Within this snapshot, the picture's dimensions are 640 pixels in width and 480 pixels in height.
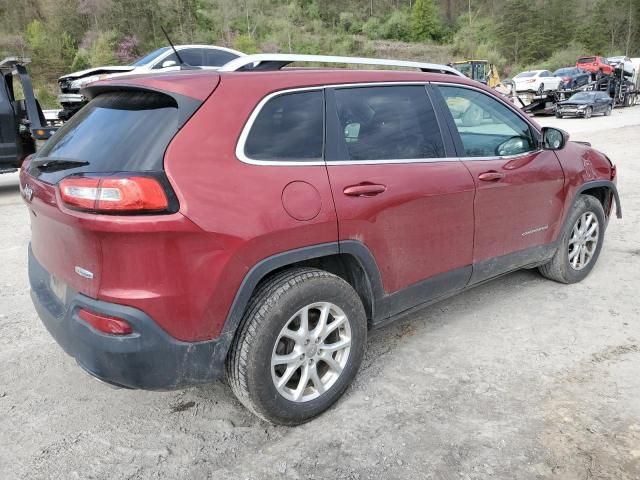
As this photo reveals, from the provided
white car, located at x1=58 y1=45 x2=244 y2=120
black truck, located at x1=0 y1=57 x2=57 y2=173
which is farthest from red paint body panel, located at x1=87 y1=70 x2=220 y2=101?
white car, located at x1=58 y1=45 x2=244 y2=120

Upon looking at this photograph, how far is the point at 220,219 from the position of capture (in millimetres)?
2217

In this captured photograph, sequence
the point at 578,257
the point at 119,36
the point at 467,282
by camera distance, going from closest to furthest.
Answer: the point at 467,282 → the point at 578,257 → the point at 119,36

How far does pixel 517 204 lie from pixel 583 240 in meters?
1.16

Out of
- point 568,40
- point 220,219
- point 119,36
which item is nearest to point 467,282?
point 220,219

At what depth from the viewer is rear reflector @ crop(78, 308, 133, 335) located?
7.09ft

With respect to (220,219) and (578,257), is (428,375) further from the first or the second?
(578,257)

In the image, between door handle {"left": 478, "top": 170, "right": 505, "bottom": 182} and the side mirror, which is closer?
door handle {"left": 478, "top": 170, "right": 505, "bottom": 182}

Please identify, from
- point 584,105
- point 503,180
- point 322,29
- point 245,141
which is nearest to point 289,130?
point 245,141

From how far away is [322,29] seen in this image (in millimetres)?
75812

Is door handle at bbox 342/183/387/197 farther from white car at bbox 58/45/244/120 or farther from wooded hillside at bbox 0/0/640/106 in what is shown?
wooded hillside at bbox 0/0/640/106

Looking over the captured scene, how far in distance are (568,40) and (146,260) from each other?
73.1 meters

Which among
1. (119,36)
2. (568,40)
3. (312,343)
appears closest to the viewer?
(312,343)

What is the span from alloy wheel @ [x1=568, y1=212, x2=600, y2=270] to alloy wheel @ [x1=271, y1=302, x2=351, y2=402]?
99.1 inches

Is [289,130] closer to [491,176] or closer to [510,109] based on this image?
[491,176]
